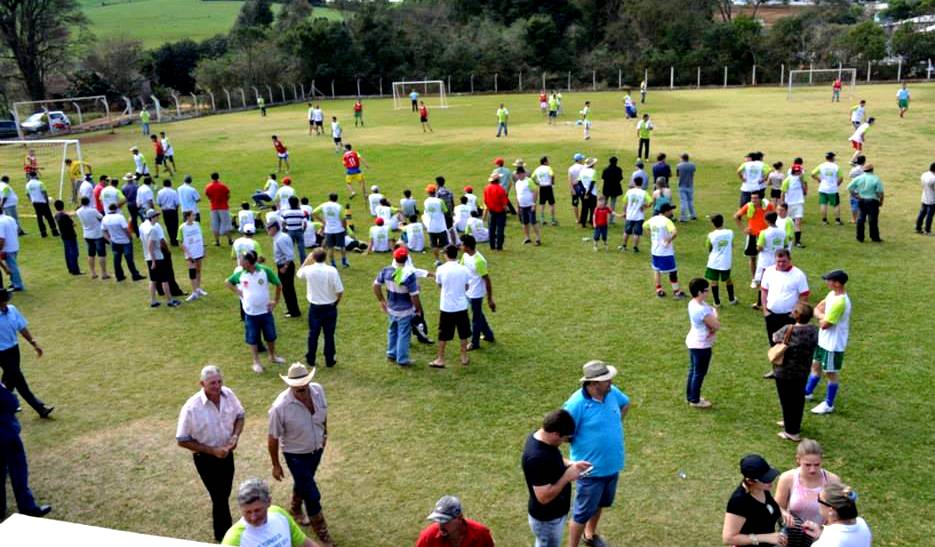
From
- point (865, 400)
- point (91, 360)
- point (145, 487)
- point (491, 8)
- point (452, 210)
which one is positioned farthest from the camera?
point (491, 8)

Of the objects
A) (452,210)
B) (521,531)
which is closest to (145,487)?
(521,531)

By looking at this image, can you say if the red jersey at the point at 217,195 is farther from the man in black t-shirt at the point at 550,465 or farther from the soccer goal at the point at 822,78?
the soccer goal at the point at 822,78

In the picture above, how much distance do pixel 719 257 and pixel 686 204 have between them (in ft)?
20.3

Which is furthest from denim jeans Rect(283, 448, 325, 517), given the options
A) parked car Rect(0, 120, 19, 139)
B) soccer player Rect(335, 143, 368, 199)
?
parked car Rect(0, 120, 19, 139)

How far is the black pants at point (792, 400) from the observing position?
7.77 metres

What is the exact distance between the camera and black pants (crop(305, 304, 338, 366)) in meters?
10.2

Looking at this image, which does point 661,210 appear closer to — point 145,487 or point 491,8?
point 145,487

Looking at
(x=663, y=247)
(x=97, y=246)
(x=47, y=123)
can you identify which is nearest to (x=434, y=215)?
(x=663, y=247)

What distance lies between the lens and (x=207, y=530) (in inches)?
278

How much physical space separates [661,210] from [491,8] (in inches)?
2537

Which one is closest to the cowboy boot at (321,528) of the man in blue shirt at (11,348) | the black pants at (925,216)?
Result: the man in blue shirt at (11,348)

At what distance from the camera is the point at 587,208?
59.0 feet

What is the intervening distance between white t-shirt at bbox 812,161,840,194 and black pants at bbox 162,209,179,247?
1556 centimetres

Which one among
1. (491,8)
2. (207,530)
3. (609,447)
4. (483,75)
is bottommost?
(207,530)
